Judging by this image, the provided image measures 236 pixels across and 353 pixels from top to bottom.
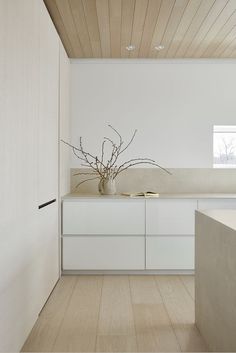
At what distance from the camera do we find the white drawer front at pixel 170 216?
4453 millimetres

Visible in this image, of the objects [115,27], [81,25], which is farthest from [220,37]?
[81,25]

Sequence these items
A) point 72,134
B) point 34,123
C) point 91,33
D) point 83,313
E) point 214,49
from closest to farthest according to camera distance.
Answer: point 34,123
point 83,313
point 91,33
point 214,49
point 72,134

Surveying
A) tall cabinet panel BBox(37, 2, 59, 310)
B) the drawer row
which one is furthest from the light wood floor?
the drawer row

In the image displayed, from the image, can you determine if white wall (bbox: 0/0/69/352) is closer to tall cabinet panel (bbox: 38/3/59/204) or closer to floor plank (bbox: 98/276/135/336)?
tall cabinet panel (bbox: 38/3/59/204)

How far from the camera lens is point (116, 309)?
3.34 m

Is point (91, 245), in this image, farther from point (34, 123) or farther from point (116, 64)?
point (116, 64)

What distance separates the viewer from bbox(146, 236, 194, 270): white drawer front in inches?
175

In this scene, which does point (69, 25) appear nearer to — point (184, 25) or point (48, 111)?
point (48, 111)

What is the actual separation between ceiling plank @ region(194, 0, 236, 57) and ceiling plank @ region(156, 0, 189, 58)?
345 millimetres

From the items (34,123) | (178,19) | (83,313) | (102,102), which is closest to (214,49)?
(178,19)

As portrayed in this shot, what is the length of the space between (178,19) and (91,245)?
2368 millimetres

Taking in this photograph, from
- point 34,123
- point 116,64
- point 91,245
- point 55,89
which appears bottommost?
point 91,245

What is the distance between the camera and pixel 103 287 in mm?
3998

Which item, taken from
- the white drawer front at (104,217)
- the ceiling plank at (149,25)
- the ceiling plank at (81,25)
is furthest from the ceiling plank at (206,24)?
the white drawer front at (104,217)
